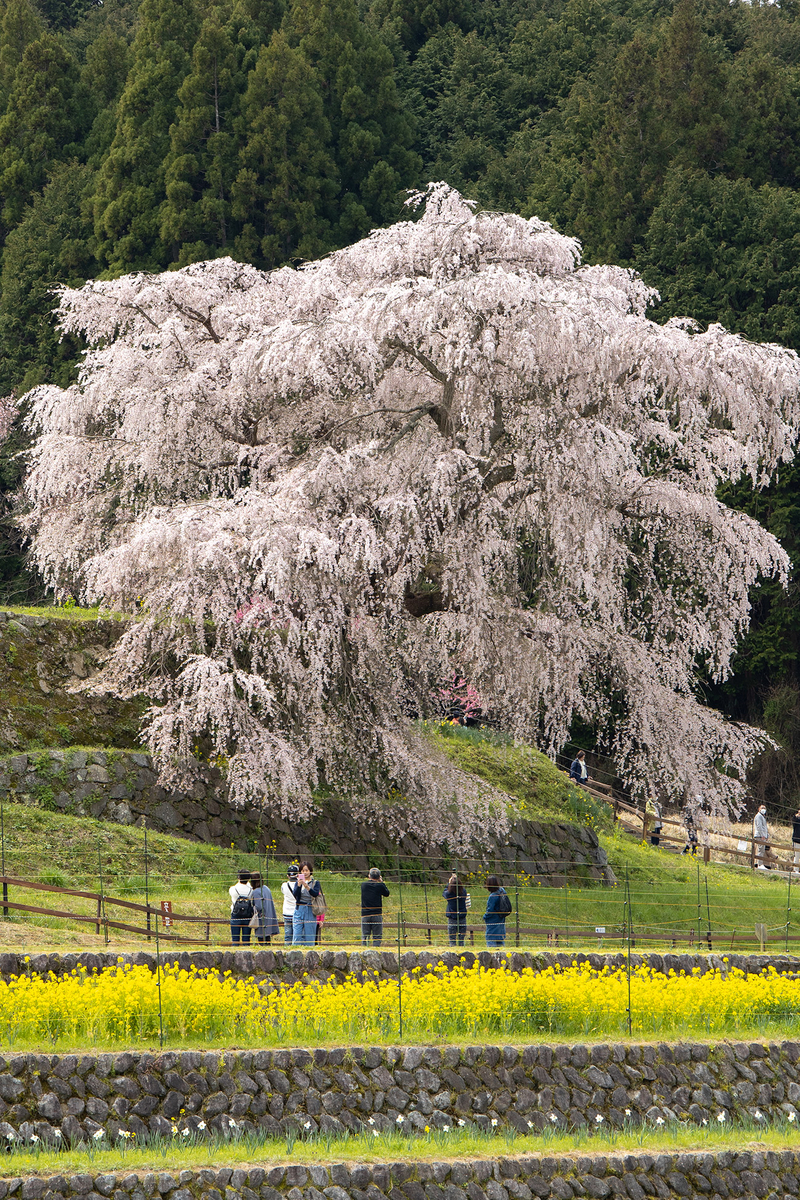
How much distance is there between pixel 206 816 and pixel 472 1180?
9.02m

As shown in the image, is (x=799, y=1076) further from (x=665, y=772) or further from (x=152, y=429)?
(x=152, y=429)

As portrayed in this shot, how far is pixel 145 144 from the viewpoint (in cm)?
3916

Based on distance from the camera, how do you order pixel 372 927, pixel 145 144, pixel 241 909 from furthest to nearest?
pixel 145 144, pixel 372 927, pixel 241 909

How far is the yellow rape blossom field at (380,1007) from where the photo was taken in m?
11.0

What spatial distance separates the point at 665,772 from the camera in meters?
19.2

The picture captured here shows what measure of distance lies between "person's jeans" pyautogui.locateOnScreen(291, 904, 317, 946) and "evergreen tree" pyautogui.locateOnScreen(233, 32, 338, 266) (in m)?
28.4

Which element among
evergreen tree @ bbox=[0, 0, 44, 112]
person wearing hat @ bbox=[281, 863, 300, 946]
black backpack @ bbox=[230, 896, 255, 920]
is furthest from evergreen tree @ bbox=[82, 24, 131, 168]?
black backpack @ bbox=[230, 896, 255, 920]

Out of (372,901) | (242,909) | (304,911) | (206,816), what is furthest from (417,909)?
(242,909)

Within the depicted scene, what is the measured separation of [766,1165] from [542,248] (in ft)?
41.0

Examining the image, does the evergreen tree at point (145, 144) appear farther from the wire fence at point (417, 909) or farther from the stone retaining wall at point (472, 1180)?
the stone retaining wall at point (472, 1180)

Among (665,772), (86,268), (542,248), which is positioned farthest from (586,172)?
(665,772)

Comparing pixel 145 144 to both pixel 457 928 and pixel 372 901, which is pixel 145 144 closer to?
pixel 372 901

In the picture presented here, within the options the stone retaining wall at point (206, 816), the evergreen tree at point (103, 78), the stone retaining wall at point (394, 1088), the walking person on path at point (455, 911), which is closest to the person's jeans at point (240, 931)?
the walking person on path at point (455, 911)

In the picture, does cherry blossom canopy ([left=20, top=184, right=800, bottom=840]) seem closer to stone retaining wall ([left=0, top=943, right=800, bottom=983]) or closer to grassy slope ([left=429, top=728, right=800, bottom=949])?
grassy slope ([left=429, top=728, right=800, bottom=949])
